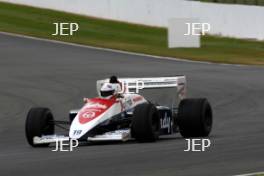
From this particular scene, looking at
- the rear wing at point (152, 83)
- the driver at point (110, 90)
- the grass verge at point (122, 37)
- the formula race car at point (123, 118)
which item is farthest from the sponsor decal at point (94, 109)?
the grass verge at point (122, 37)

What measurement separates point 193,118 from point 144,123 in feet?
4.83

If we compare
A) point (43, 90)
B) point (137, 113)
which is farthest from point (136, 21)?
point (137, 113)

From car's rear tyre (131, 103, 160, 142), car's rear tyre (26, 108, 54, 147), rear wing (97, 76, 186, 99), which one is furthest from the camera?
rear wing (97, 76, 186, 99)

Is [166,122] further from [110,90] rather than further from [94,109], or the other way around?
[94,109]

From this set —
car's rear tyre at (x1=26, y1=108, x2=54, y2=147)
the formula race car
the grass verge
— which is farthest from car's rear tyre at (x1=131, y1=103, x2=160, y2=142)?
the grass verge

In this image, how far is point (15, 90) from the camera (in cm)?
2669

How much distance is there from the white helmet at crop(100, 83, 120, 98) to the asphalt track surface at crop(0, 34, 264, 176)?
850mm

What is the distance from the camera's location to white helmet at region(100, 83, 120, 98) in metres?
16.5

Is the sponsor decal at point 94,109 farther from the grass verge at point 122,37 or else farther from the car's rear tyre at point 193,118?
the grass verge at point 122,37

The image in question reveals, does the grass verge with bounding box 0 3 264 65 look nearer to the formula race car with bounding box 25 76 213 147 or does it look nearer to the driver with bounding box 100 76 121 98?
the formula race car with bounding box 25 76 213 147

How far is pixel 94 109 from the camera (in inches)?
636

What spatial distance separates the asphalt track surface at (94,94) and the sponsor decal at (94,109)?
0.48m

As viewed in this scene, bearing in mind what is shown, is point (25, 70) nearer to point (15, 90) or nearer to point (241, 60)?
point (15, 90)

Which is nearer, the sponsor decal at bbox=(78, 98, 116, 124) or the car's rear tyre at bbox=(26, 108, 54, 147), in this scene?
the sponsor decal at bbox=(78, 98, 116, 124)
